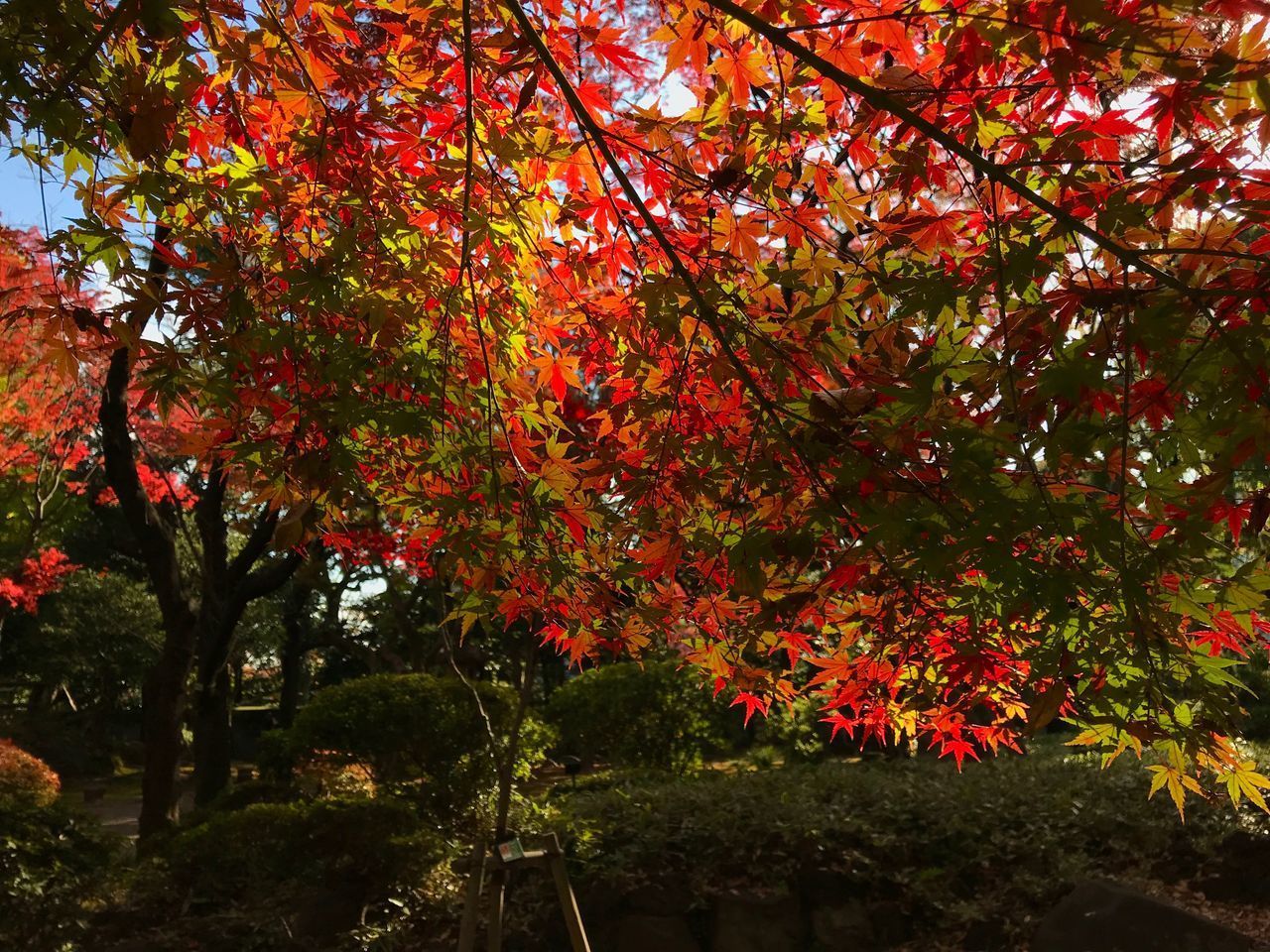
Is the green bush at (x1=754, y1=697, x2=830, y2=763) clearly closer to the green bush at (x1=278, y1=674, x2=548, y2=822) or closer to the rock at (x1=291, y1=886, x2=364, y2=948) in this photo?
the green bush at (x1=278, y1=674, x2=548, y2=822)

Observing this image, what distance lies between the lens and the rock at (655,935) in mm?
4824

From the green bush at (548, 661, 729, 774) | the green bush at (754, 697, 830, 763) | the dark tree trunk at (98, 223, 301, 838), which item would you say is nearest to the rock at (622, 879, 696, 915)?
the dark tree trunk at (98, 223, 301, 838)

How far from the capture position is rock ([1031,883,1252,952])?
4035 millimetres

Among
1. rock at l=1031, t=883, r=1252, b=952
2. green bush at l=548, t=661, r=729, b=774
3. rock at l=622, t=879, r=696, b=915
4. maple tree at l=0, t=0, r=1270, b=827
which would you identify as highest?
maple tree at l=0, t=0, r=1270, b=827

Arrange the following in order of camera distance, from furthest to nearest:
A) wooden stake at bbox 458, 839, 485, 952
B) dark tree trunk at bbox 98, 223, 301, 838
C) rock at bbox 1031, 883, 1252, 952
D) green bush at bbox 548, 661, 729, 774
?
1. green bush at bbox 548, 661, 729, 774
2. dark tree trunk at bbox 98, 223, 301, 838
3. rock at bbox 1031, 883, 1252, 952
4. wooden stake at bbox 458, 839, 485, 952

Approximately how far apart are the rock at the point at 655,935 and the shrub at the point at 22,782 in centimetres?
323

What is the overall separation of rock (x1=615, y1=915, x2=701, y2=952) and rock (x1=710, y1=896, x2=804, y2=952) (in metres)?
0.15

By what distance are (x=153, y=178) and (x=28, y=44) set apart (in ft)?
1.21

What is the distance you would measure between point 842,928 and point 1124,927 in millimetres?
1349

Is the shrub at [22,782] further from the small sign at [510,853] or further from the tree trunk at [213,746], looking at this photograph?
the small sign at [510,853]

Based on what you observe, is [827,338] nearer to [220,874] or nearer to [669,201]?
[669,201]

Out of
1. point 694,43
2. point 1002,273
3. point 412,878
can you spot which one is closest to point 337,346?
point 694,43

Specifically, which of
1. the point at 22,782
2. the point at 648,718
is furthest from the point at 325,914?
the point at 648,718

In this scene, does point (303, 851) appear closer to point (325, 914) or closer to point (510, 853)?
point (325, 914)
